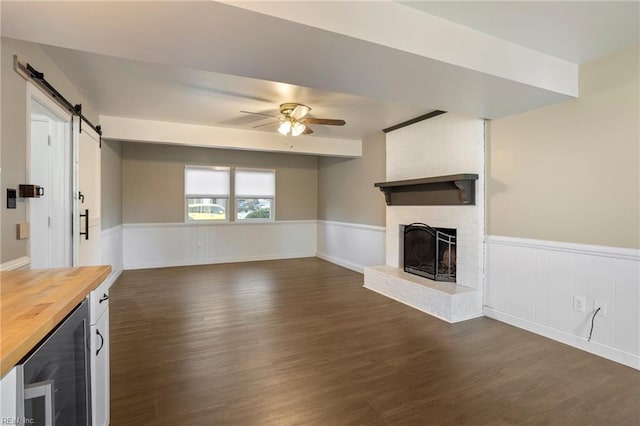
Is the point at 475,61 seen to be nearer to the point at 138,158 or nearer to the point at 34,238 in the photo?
the point at 34,238

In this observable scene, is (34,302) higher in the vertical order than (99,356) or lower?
higher

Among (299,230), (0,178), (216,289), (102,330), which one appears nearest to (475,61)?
(102,330)

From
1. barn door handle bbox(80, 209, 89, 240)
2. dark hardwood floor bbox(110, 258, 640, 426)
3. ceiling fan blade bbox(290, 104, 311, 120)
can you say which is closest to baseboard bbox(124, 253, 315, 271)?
dark hardwood floor bbox(110, 258, 640, 426)

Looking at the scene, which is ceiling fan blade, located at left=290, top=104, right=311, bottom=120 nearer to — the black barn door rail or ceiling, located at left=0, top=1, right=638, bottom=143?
ceiling, located at left=0, top=1, right=638, bottom=143

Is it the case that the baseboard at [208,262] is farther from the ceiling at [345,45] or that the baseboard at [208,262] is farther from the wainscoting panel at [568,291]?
the wainscoting panel at [568,291]

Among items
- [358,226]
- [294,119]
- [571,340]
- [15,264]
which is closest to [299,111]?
[294,119]

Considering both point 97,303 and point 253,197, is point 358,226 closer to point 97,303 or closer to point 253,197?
point 253,197

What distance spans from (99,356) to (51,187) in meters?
2.19

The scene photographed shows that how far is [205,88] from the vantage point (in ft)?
11.1

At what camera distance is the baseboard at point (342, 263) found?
626 cm

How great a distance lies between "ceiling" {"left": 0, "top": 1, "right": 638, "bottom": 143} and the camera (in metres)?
1.70

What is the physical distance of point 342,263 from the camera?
22.5ft

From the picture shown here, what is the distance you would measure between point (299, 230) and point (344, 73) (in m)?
5.76

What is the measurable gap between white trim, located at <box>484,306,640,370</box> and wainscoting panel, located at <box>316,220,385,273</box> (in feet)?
7.51
